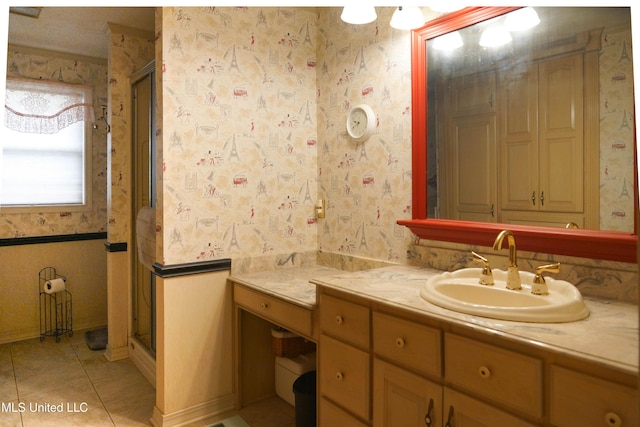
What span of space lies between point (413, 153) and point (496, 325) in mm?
1057

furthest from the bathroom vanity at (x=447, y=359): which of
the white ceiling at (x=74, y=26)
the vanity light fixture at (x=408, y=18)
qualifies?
the white ceiling at (x=74, y=26)

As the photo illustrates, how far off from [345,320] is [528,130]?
98 cm

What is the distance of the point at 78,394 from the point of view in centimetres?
261

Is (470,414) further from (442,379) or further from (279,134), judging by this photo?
(279,134)

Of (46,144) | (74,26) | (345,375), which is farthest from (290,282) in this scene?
(46,144)

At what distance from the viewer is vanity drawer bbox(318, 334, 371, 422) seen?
1.62 meters

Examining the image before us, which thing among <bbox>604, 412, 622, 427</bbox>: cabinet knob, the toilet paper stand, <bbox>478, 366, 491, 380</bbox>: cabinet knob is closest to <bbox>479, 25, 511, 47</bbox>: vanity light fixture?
<bbox>478, 366, 491, 380</bbox>: cabinet knob

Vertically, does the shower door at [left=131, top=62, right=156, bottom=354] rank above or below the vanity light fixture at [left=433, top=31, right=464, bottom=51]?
below

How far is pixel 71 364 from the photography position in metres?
3.04

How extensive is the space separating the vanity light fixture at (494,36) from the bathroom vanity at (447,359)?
99 centimetres

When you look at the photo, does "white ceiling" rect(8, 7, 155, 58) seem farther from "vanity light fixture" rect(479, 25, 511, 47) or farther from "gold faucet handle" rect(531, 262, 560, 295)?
"gold faucet handle" rect(531, 262, 560, 295)

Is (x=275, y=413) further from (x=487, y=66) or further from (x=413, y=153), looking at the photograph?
(x=487, y=66)

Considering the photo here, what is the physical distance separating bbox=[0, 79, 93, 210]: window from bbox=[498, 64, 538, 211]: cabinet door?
330cm

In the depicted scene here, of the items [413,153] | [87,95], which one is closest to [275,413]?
[413,153]
